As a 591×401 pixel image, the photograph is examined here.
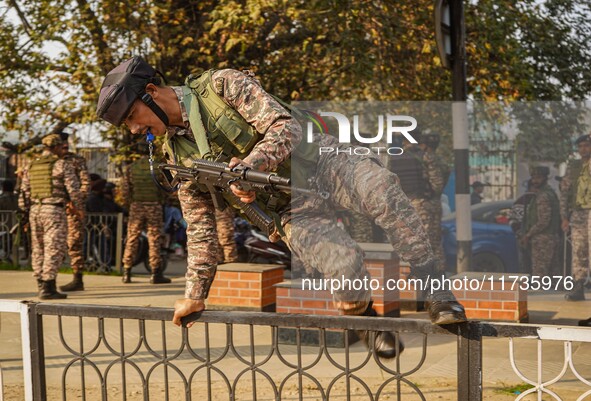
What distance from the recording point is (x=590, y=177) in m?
9.19

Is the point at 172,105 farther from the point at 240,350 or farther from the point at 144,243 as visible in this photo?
the point at 144,243

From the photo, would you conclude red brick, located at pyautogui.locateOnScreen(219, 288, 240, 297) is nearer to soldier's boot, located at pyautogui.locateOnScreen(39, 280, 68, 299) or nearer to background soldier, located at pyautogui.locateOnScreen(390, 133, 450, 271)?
background soldier, located at pyautogui.locateOnScreen(390, 133, 450, 271)

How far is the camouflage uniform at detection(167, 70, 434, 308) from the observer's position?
349cm

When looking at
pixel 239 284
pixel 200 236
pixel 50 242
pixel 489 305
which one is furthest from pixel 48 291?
pixel 200 236

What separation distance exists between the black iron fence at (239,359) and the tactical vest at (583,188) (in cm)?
288

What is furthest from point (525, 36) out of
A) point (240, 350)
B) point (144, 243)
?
point (240, 350)

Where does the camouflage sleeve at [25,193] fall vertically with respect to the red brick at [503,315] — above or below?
above

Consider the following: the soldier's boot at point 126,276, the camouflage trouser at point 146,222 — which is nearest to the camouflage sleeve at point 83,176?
the camouflage trouser at point 146,222

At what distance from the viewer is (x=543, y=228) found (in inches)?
427

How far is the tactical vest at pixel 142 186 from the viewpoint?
11547 millimetres

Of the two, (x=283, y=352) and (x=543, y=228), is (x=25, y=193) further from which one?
(x=543, y=228)

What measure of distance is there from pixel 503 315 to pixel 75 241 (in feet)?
20.8

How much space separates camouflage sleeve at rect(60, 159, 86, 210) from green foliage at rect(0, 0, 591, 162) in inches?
78.6

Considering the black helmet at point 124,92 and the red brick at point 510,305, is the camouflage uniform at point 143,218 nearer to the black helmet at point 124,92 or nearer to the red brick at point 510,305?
the red brick at point 510,305
